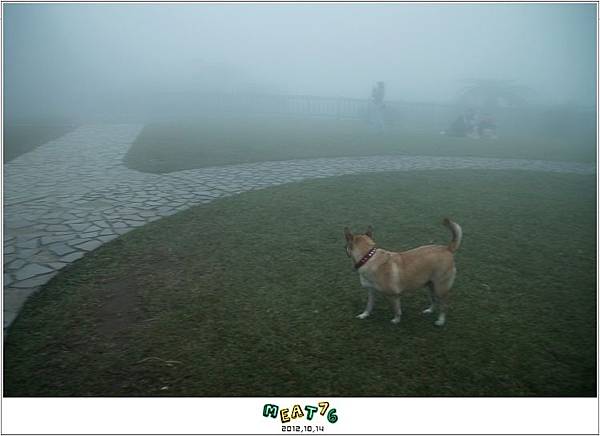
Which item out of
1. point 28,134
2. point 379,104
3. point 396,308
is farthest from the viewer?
point 379,104

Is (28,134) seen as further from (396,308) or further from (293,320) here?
(396,308)

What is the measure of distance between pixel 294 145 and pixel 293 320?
502 inches

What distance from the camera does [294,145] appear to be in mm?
16062

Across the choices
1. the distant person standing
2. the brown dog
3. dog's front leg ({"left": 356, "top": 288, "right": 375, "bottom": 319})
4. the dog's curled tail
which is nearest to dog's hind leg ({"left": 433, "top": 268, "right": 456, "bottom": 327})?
the brown dog

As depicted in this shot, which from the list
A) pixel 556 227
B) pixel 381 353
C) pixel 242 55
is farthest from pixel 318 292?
pixel 242 55

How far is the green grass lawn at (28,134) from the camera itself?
12926mm

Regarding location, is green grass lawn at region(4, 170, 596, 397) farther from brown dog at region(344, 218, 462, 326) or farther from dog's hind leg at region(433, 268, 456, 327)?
brown dog at region(344, 218, 462, 326)

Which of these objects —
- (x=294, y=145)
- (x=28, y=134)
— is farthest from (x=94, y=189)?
(x=28, y=134)

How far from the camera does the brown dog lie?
148 inches

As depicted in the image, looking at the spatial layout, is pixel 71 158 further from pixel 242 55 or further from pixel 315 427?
pixel 242 55

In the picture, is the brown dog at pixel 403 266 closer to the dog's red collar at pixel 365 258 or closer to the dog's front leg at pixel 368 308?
the dog's red collar at pixel 365 258

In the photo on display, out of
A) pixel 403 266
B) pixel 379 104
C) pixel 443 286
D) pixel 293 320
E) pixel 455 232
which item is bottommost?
pixel 293 320

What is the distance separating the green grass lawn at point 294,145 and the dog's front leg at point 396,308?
8616 millimetres

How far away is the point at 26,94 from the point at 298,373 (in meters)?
41.6
